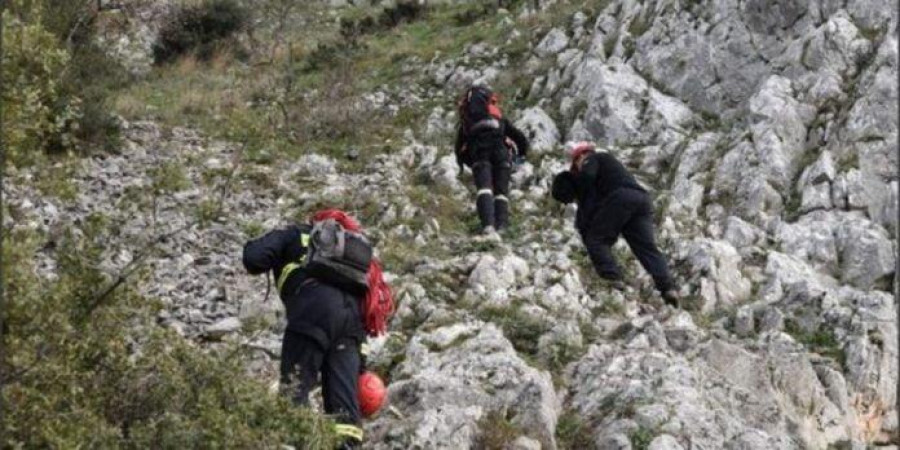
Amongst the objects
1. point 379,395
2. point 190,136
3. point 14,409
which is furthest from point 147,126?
point 14,409

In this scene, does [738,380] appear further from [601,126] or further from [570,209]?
[601,126]

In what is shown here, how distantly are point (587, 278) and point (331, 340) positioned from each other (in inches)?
190

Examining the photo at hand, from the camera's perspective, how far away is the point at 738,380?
7961 millimetres

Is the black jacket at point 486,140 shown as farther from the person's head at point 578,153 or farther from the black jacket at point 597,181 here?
the black jacket at point 597,181

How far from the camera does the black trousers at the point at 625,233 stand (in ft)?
32.4

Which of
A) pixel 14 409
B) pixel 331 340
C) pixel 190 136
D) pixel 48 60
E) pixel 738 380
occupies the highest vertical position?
pixel 48 60

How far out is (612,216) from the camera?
9.92m

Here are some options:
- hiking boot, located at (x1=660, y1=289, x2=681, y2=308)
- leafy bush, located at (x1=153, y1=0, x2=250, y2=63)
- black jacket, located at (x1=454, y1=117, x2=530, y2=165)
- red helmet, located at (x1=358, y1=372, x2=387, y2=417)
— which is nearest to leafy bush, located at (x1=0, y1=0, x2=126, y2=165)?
red helmet, located at (x1=358, y1=372, x2=387, y2=417)

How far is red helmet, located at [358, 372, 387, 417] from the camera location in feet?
A: 21.6

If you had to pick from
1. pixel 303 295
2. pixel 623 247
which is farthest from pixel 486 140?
pixel 303 295

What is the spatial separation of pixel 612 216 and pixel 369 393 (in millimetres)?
4247

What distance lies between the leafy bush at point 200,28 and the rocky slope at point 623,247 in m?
6.66

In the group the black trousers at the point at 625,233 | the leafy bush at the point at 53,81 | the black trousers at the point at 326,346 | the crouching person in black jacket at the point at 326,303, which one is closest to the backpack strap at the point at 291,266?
the crouching person in black jacket at the point at 326,303

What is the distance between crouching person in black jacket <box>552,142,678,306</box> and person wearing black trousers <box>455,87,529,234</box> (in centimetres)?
148
